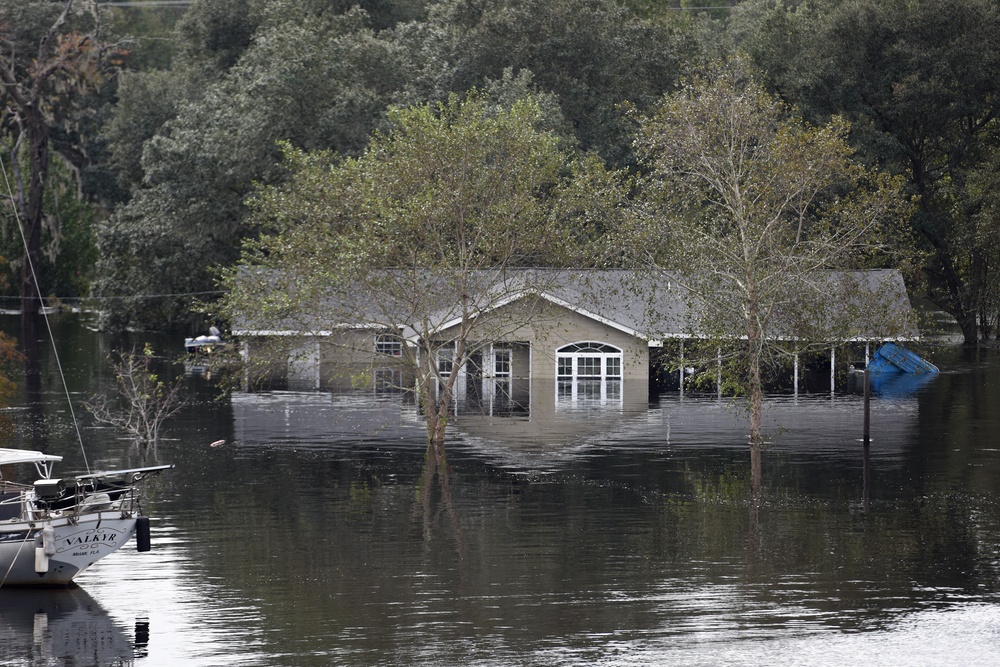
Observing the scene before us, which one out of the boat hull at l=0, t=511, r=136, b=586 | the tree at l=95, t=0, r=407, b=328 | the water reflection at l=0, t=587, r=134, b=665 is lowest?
the water reflection at l=0, t=587, r=134, b=665

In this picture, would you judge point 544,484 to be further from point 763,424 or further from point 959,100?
point 959,100

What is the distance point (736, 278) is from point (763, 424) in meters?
9.64

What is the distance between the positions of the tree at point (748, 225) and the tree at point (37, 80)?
2470 inches

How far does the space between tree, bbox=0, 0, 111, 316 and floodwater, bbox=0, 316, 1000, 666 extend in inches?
2056

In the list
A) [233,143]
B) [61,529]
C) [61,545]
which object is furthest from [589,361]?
[61,529]

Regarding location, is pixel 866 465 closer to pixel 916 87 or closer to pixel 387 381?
pixel 387 381

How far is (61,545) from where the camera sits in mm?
31469

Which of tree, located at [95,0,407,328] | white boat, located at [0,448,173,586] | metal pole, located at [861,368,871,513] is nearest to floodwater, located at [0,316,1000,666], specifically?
metal pole, located at [861,368,871,513]

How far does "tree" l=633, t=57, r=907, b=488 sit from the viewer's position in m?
50.3

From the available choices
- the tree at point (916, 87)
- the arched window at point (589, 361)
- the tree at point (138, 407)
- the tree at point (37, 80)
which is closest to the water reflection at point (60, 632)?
the tree at point (138, 407)

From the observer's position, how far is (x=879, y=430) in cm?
5619

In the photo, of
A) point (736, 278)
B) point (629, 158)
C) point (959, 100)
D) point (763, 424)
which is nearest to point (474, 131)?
point (736, 278)

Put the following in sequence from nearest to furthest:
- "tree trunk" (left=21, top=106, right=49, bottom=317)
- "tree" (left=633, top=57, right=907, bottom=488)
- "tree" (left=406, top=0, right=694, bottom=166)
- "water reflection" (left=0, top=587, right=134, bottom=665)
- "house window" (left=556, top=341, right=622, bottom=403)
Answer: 1. "water reflection" (left=0, top=587, right=134, bottom=665)
2. "tree" (left=633, top=57, right=907, bottom=488)
3. "house window" (left=556, top=341, right=622, bottom=403)
4. "tree" (left=406, top=0, right=694, bottom=166)
5. "tree trunk" (left=21, top=106, right=49, bottom=317)

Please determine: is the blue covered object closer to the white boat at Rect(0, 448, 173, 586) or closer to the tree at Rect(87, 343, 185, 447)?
the tree at Rect(87, 343, 185, 447)
